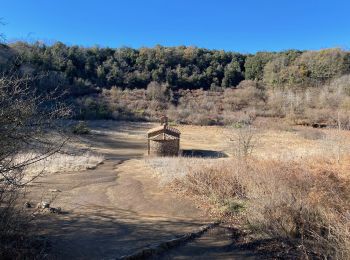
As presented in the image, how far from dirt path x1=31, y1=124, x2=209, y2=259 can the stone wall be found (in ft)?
35.2

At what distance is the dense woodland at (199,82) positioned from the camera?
5788cm

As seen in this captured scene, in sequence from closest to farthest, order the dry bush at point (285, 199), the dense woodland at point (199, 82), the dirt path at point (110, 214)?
the dirt path at point (110, 214) < the dry bush at point (285, 199) < the dense woodland at point (199, 82)

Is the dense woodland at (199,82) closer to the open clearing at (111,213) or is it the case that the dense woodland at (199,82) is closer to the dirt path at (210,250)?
the open clearing at (111,213)

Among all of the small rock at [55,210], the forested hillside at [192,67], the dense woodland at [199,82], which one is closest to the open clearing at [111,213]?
the small rock at [55,210]

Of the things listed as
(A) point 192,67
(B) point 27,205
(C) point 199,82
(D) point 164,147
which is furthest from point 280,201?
(A) point 192,67

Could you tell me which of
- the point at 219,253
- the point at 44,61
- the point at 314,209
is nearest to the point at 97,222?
the point at 219,253

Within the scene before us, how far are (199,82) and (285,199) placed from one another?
231 ft

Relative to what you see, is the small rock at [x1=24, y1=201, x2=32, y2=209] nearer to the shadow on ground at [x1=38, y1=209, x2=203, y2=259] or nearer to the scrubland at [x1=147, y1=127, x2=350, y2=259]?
the shadow on ground at [x1=38, y1=209, x2=203, y2=259]

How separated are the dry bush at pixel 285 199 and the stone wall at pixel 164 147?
1416 centimetres

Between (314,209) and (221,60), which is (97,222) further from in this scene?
(221,60)

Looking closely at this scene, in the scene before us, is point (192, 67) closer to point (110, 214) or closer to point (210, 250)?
point (110, 214)

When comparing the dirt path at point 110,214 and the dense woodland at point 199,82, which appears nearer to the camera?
the dirt path at point 110,214

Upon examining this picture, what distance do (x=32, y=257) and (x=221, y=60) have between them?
86649mm

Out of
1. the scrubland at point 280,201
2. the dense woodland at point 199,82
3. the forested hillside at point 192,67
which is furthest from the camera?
the forested hillside at point 192,67
